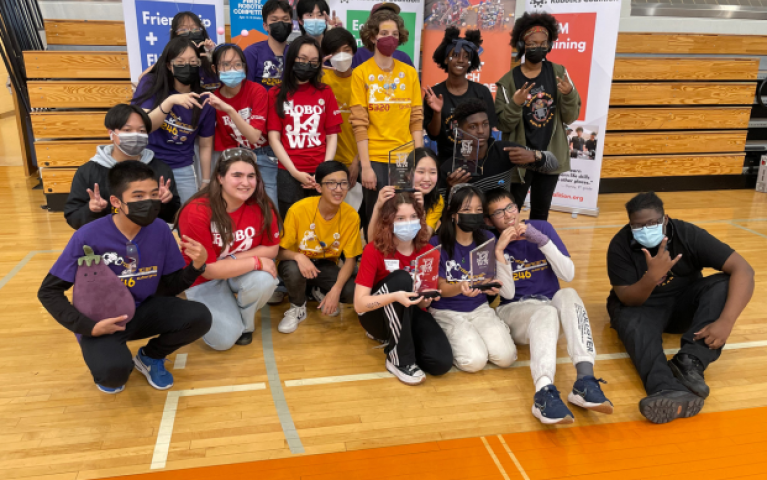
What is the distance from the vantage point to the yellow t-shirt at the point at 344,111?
14.6 feet

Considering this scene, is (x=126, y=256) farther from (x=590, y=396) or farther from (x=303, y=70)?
(x=590, y=396)

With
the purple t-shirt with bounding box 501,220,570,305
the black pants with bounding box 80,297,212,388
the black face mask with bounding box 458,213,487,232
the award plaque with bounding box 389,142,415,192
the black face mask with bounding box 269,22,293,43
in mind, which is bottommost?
the black pants with bounding box 80,297,212,388

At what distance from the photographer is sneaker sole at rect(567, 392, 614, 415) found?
2785mm

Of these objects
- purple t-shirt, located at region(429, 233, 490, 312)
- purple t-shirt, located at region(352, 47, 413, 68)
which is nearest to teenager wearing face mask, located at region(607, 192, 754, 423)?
purple t-shirt, located at region(429, 233, 490, 312)

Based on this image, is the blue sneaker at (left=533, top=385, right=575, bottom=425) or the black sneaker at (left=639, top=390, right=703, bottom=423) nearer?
the blue sneaker at (left=533, top=385, right=575, bottom=425)

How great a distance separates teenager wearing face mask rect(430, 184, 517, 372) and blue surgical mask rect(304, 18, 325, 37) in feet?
6.11

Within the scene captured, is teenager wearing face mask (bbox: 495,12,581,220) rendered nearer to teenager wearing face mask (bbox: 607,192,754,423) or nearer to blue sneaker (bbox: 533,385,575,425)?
teenager wearing face mask (bbox: 607,192,754,423)

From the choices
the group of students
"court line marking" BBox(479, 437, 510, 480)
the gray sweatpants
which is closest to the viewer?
"court line marking" BBox(479, 437, 510, 480)

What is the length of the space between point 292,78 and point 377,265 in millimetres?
1598

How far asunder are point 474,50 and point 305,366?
2536 mm

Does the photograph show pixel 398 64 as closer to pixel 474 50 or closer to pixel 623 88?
pixel 474 50

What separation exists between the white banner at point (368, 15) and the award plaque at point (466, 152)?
276 cm

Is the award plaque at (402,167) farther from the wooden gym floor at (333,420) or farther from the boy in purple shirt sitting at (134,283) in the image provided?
the boy in purple shirt sitting at (134,283)

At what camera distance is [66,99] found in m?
6.45
